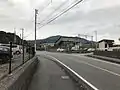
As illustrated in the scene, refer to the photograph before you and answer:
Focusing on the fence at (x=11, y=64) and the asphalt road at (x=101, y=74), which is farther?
the asphalt road at (x=101, y=74)

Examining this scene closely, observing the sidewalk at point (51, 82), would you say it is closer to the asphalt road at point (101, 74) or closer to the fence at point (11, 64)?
the asphalt road at point (101, 74)

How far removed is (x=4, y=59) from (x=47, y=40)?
162389 mm

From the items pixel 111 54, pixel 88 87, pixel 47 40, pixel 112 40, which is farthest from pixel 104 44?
pixel 88 87

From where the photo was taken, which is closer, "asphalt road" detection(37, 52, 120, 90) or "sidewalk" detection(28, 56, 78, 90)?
"sidewalk" detection(28, 56, 78, 90)

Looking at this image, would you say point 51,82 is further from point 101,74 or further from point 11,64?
point 101,74

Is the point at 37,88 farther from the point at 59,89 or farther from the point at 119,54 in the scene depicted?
the point at 119,54

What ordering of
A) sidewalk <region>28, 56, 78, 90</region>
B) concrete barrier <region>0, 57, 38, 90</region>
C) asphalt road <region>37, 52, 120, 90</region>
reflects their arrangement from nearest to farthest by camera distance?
concrete barrier <region>0, 57, 38, 90</region> → sidewalk <region>28, 56, 78, 90</region> → asphalt road <region>37, 52, 120, 90</region>

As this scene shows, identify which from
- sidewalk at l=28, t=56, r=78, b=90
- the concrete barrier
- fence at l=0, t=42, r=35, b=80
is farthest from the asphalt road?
fence at l=0, t=42, r=35, b=80

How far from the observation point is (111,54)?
51.2m

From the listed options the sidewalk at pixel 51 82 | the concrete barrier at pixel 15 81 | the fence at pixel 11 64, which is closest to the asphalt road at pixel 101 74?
the sidewalk at pixel 51 82

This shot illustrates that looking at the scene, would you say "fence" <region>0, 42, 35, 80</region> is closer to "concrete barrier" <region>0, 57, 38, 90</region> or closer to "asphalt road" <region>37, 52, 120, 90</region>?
"concrete barrier" <region>0, 57, 38, 90</region>

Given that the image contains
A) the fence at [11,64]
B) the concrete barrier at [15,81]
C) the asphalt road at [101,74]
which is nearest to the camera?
the concrete barrier at [15,81]

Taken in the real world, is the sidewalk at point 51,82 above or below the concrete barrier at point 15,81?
below

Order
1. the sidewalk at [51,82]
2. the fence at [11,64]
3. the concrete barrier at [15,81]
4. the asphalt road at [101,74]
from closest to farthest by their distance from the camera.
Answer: the concrete barrier at [15,81]
the fence at [11,64]
the sidewalk at [51,82]
the asphalt road at [101,74]
